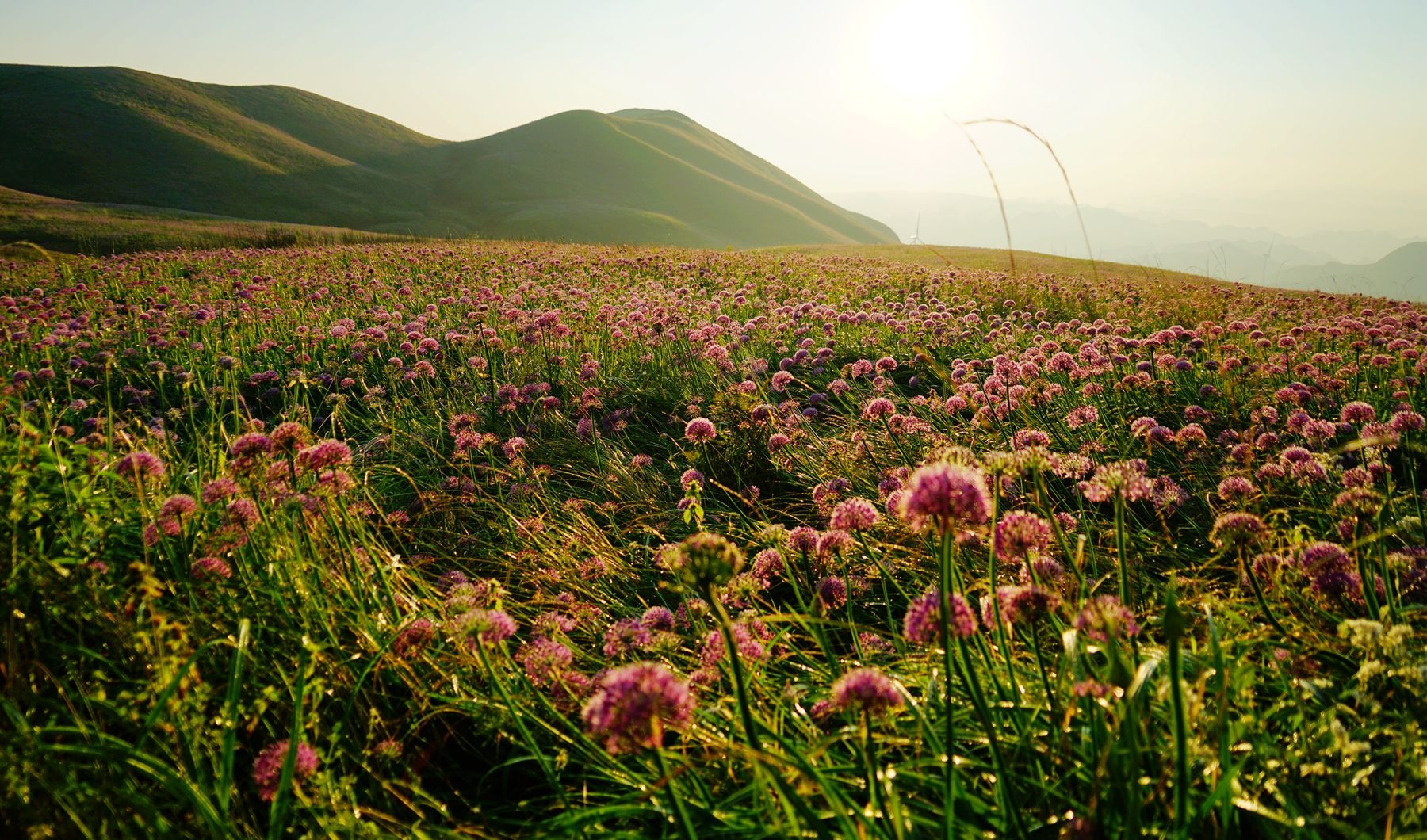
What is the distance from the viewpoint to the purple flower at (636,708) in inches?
43.3

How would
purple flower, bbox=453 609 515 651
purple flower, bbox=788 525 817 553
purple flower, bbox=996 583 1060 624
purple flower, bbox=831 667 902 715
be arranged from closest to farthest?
purple flower, bbox=831 667 902 715 → purple flower, bbox=996 583 1060 624 → purple flower, bbox=453 609 515 651 → purple flower, bbox=788 525 817 553

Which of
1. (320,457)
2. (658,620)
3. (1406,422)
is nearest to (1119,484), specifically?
(658,620)

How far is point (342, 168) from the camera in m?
83.0

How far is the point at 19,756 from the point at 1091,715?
6.85ft

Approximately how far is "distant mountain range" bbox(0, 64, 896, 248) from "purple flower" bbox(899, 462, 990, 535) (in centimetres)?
7050

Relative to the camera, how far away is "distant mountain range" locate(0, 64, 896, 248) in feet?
223

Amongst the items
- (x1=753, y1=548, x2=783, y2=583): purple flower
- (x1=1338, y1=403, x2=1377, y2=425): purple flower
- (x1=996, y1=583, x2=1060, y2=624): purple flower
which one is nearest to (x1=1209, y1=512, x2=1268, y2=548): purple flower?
(x1=996, y1=583, x2=1060, y2=624): purple flower

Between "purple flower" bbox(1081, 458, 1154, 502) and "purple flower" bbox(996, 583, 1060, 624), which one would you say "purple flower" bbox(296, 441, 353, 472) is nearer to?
"purple flower" bbox(996, 583, 1060, 624)

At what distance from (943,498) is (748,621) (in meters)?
1.17

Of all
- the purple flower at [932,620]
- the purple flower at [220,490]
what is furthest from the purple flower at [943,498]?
the purple flower at [220,490]

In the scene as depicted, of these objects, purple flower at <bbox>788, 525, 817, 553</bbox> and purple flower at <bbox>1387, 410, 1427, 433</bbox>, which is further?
purple flower at <bbox>1387, 410, 1427, 433</bbox>

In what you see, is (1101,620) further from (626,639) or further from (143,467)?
(143,467)

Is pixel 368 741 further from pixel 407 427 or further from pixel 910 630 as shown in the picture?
pixel 407 427

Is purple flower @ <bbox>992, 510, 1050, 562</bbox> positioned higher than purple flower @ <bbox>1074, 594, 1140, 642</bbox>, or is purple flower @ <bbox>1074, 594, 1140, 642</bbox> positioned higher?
purple flower @ <bbox>992, 510, 1050, 562</bbox>
